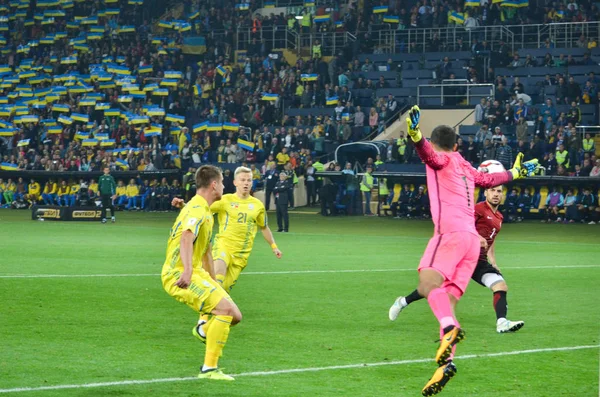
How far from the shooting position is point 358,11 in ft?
171

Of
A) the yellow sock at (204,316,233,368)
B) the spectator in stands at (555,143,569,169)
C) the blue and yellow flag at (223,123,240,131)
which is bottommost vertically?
the spectator in stands at (555,143,569,169)

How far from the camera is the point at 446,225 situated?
911cm

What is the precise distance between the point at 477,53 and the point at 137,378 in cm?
3783

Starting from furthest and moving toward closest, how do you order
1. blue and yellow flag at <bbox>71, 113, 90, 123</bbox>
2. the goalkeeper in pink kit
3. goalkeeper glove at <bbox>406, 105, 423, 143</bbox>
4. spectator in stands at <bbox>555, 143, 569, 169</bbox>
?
blue and yellow flag at <bbox>71, 113, 90, 123</bbox> → spectator in stands at <bbox>555, 143, 569, 169</bbox> → the goalkeeper in pink kit → goalkeeper glove at <bbox>406, 105, 423, 143</bbox>

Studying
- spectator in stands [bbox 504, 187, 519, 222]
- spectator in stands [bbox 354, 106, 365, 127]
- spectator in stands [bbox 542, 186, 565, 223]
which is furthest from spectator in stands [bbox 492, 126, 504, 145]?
spectator in stands [bbox 354, 106, 365, 127]

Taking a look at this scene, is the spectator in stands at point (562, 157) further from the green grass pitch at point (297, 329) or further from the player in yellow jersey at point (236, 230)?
the player in yellow jersey at point (236, 230)

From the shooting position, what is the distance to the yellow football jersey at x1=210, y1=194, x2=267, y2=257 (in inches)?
543

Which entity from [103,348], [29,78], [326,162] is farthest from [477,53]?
[103,348]

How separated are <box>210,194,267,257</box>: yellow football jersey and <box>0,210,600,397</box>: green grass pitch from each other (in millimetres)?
958

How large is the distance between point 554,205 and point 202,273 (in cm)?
2823

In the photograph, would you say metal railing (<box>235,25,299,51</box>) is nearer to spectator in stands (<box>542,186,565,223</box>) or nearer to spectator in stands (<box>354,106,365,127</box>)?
spectator in stands (<box>354,106,365,127</box>)

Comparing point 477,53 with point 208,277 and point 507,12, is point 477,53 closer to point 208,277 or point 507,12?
point 507,12

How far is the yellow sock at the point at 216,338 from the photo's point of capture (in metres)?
9.24

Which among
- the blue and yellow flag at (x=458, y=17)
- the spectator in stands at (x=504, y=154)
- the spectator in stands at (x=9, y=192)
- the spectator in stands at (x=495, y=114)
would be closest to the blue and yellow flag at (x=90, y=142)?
the spectator in stands at (x=9, y=192)
